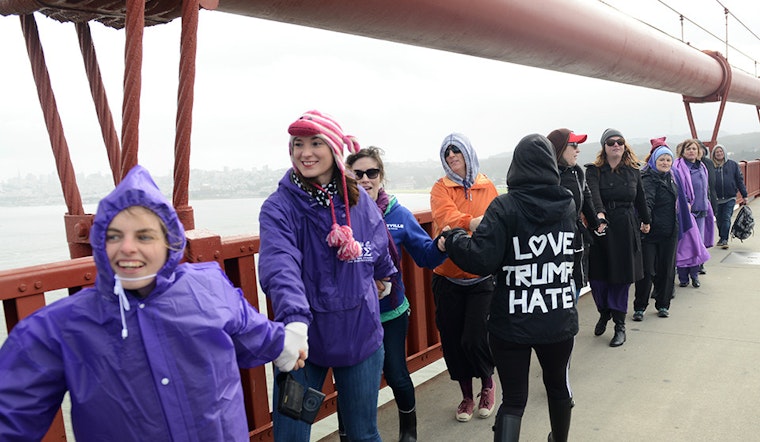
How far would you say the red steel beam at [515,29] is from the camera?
3.50 meters

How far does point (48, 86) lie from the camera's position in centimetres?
256

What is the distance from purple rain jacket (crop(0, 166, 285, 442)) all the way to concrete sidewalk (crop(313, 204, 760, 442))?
1951 mm

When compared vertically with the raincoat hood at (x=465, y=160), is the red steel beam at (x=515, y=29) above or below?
above

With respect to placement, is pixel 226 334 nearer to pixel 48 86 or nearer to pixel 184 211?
pixel 184 211

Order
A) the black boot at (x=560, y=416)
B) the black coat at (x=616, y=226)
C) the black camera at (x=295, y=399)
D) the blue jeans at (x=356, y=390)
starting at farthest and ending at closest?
1. the black coat at (x=616, y=226)
2. the black boot at (x=560, y=416)
3. the blue jeans at (x=356, y=390)
4. the black camera at (x=295, y=399)

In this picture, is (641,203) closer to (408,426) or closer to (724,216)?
(408,426)

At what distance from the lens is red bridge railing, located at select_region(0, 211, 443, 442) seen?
2.20 m

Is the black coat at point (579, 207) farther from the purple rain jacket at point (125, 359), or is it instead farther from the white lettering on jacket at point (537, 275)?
the purple rain jacket at point (125, 359)

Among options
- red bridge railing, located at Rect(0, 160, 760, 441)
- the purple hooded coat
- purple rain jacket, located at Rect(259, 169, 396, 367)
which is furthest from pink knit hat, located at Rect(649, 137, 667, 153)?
purple rain jacket, located at Rect(259, 169, 396, 367)

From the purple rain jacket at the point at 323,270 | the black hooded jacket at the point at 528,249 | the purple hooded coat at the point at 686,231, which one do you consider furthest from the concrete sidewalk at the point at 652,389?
the purple rain jacket at the point at 323,270

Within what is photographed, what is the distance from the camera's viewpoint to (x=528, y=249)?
2.74 m

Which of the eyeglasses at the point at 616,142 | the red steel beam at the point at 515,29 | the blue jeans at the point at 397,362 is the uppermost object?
the red steel beam at the point at 515,29

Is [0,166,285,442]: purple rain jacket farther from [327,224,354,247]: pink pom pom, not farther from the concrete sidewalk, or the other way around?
the concrete sidewalk

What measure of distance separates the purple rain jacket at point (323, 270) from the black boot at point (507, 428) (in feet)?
2.52
